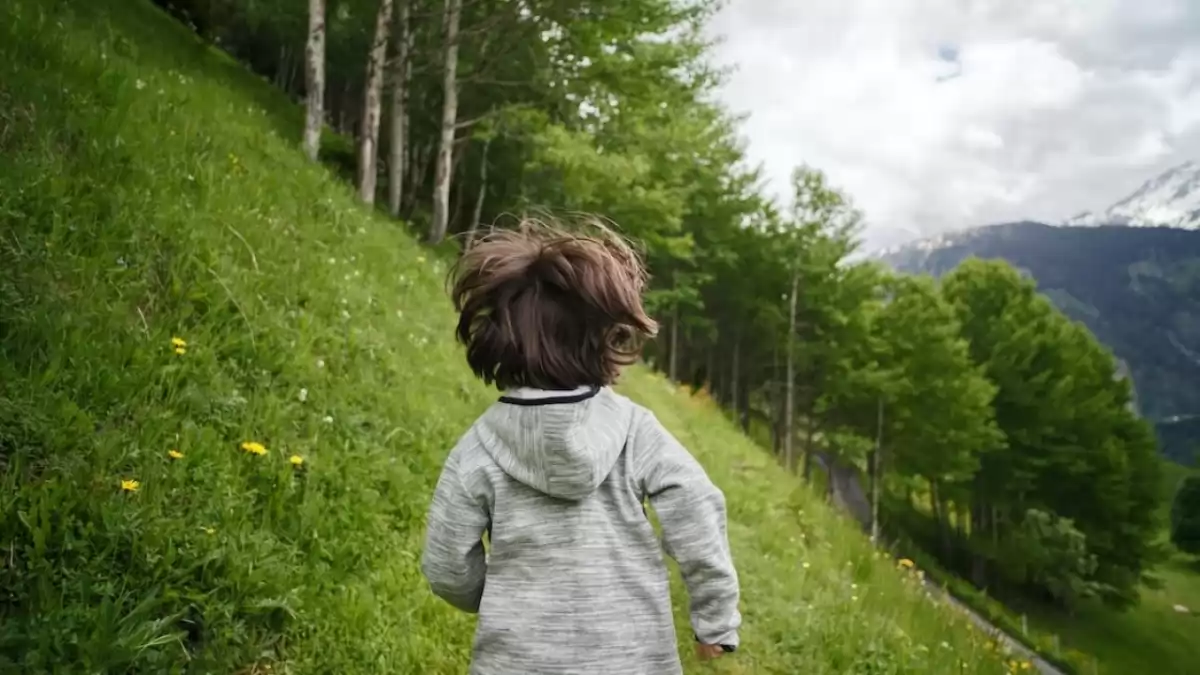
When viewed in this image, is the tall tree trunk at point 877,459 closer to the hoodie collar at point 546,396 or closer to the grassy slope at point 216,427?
the grassy slope at point 216,427

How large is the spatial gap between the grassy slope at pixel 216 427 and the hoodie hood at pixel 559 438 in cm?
153

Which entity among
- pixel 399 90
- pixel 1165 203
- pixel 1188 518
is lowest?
pixel 1188 518

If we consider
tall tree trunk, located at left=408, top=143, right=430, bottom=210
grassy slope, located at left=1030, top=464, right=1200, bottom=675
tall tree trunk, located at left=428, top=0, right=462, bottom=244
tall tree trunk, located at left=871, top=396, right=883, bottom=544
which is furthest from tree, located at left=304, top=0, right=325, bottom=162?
grassy slope, located at left=1030, top=464, right=1200, bottom=675

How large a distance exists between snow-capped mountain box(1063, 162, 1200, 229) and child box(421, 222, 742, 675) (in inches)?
2163

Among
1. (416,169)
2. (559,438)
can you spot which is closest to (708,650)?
(559,438)

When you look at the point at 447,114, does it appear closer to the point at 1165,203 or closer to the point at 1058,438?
the point at 1058,438

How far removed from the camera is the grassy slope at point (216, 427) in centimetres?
275

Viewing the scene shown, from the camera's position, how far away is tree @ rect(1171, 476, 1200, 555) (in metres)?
23.5

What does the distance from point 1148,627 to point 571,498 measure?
104 ft

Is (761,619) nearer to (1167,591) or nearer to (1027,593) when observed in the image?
(1027,593)

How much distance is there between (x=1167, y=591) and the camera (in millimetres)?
28828

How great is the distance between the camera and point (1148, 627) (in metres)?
26.6

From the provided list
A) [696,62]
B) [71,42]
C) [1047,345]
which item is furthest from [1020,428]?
[71,42]

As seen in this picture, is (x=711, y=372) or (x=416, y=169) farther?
(x=711, y=372)
